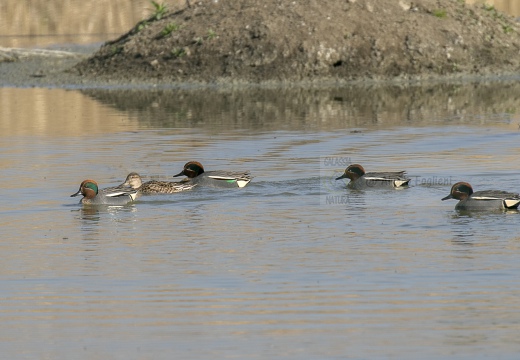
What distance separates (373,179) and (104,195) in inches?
137

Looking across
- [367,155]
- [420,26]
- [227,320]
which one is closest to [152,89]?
[420,26]

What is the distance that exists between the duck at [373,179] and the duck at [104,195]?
297 centimetres

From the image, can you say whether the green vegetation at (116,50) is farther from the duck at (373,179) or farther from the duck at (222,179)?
the duck at (373,179)

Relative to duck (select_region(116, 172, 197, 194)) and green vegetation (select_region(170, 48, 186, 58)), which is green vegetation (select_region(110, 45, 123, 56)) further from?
duck (select_region(116, 172, 197, 194))

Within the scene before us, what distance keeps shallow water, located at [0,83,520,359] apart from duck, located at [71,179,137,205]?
0.15m

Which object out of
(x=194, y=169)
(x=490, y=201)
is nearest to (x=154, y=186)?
(x=194, y=169)

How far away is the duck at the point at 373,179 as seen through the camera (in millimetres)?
16250

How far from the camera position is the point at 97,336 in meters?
9.39

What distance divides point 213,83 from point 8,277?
74.9 feet

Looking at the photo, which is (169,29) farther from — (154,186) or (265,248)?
(265,248)

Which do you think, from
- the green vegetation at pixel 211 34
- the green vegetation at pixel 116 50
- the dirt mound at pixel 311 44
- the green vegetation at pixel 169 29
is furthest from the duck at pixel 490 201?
the green vegetation at pixel 116 50

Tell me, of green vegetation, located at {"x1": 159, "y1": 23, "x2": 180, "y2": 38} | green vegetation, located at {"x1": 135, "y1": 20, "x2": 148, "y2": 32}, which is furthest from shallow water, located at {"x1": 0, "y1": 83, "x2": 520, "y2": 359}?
green vegetation, located at {"x1": 135, "y1": 20, "x2": 148, "y2": 32}

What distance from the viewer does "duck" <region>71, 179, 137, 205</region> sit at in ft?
53.1

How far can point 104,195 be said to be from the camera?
53.3 feet
